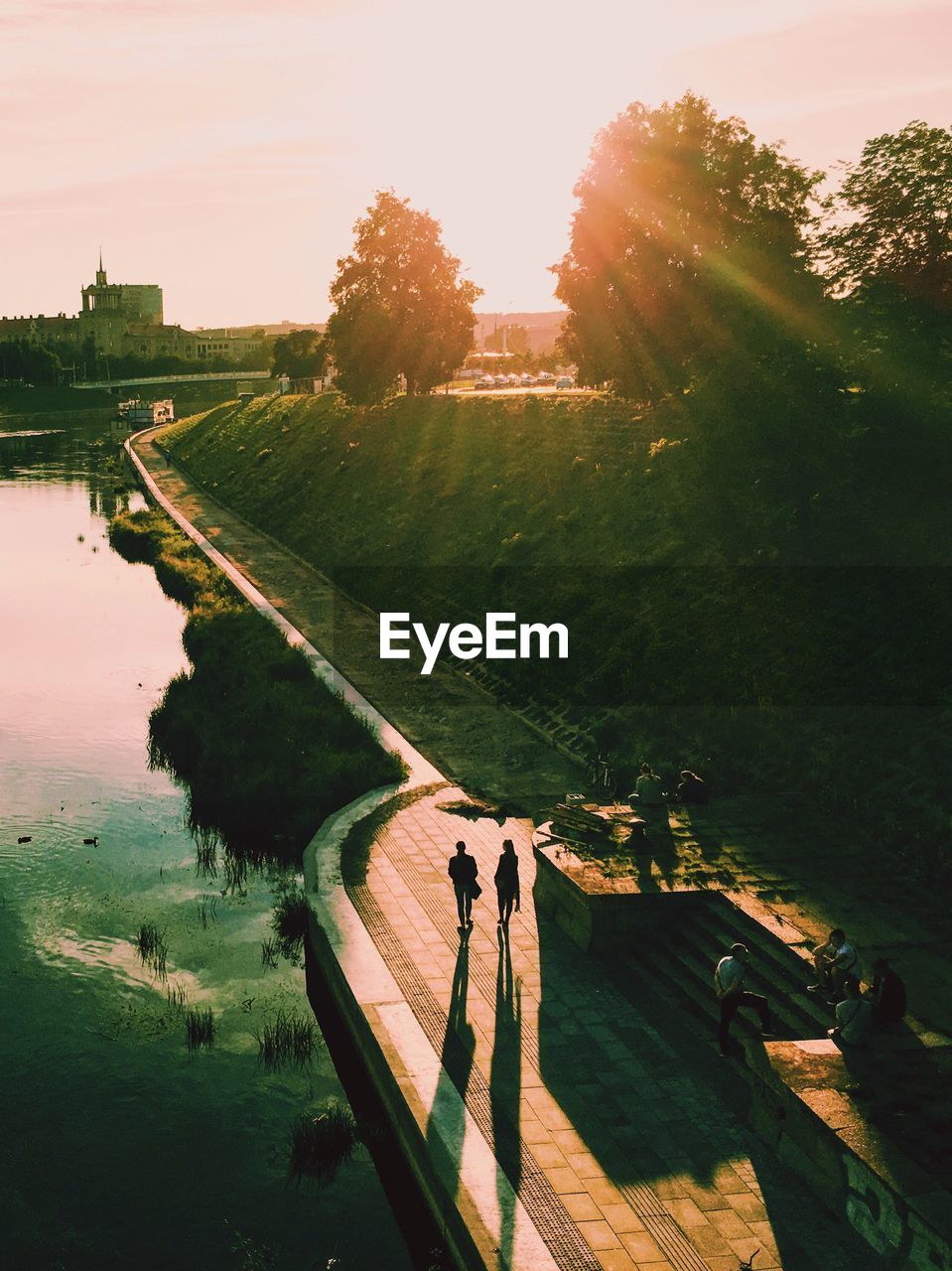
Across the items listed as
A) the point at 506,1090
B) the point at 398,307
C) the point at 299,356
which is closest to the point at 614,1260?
the point at 506,1090

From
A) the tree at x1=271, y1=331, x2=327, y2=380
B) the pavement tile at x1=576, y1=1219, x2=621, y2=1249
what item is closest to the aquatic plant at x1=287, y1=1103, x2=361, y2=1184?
the pavement tile at x1=576, y1=1219, x2=621, y2=1249

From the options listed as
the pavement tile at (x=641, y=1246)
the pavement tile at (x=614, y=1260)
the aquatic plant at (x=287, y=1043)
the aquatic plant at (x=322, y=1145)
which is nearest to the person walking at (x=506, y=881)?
the aquatic plant at (x=287, y=1043)

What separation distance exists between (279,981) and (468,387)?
66676 millimetres

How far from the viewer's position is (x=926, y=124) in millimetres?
22094

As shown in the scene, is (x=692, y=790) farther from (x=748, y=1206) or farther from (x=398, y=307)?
(x=398, y=307)

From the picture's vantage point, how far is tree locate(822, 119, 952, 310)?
72.5 ft

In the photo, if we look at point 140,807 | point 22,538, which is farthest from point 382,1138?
point 22,538

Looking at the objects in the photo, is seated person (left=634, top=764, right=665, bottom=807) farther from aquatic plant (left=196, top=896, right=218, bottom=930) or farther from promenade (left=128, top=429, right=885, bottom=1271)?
aquatic plant (left=196, top=896, right=218, bottom=930)

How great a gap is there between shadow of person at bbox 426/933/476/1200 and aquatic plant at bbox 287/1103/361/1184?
1.32 metres

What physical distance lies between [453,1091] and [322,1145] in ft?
5.66

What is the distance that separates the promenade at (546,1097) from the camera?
28.0 ft

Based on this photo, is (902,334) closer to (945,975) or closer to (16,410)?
(945,975)

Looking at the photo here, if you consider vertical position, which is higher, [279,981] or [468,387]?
[468,387]

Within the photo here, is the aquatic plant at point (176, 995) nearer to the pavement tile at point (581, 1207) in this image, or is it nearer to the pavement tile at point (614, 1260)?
the pavement tile at point (581, 1207)
